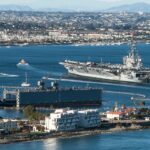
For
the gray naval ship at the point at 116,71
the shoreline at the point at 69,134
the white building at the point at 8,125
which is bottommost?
the gray naval ship at the point at 116,71

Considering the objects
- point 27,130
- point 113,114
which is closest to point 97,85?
point 113,114

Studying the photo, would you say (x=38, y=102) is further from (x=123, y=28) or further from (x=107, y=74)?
(x=123, y=28)

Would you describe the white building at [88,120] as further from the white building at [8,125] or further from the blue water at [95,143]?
the white building at [8,125]

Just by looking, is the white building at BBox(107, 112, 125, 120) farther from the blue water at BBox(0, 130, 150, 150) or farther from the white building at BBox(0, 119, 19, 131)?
the white building at BBox(0, 119, 19, 131)

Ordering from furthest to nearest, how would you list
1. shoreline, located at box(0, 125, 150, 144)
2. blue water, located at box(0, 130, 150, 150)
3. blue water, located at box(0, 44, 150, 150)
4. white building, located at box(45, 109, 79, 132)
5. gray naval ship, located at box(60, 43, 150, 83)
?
gray naval ship, located at box(60, 43, 150, 83)
white building, located at box(45, 109, 79, 132)
shoreline, located at box(0, 125, 150, 144)
blue water, located at box(0, 44, 150, 150)
blue water, located at box(0, 130, 150, 150)

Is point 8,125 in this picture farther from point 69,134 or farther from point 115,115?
point 115,115

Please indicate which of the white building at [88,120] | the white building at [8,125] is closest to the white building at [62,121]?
the white building at [88,120]

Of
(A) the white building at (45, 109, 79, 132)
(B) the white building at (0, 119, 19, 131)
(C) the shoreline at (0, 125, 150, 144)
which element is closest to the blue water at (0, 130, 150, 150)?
(C) the shoreline at (0, 125, 150, 144)

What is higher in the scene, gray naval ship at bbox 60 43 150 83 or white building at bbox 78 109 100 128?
white building at bbox 78 109 100 128
